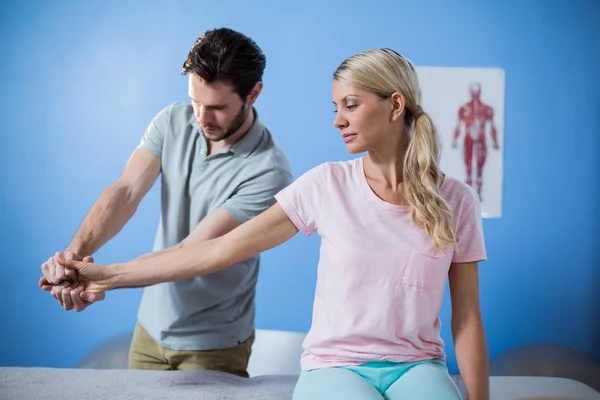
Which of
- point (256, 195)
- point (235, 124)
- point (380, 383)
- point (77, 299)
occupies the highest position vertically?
point (235, 124)

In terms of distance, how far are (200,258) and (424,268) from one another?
57 cm

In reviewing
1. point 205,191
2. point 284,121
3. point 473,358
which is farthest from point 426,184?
point 284,121

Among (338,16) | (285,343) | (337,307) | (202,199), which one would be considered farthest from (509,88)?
(337,307)

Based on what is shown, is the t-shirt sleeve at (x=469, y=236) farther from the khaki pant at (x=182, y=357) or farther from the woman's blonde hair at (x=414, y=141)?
the khaki pant at (x=182, y=357)

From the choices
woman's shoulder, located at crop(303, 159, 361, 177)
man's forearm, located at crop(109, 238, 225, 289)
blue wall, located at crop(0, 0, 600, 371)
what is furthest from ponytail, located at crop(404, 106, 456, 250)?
blue wall, located at crop(0, 0, 600, 371)

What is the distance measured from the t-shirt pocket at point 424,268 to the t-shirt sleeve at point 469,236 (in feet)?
0.25

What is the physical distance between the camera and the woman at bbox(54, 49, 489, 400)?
1.61 m

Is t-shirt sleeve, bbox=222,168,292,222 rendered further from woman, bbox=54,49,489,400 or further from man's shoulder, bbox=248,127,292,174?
woman, bbox=54,49,489,400

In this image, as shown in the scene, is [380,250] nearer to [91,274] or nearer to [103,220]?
[91,274]

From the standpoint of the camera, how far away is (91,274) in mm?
1897

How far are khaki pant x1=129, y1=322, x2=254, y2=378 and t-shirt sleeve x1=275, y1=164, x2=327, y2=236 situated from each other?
739mm

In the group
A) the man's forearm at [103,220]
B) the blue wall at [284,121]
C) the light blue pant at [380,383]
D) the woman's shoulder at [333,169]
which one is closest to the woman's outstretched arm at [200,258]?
the woman's shoulder at [333,169]

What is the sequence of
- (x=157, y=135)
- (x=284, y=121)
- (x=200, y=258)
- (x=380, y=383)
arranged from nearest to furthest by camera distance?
(x=380, y=383) → (x=200, y=258) → (x=157, y=135) → (x=284, y=121)

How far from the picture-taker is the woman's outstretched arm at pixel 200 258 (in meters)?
1.76
